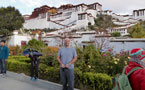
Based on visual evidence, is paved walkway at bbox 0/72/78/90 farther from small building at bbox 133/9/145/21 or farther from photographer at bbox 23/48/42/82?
small building at bbox 133/9/145/21

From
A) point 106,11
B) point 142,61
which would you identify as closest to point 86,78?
point 142,61

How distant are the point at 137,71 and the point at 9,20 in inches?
1209

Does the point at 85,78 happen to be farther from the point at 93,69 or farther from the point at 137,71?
the point at 137,71

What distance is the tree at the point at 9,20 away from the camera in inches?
1086

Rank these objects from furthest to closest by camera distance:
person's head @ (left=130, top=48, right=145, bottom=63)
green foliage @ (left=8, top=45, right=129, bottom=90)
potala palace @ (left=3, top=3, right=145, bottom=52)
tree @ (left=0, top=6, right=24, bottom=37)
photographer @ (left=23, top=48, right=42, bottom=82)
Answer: potala palace @ (left=3, top=3, right=145, bottom=52) < tree @ (left=0, top=6, right=24, bottom=37) < photographer @ (left=23, top=48, right=42, bottom=82) < green foliage @ (left=8, top=45, right=129, bottom=90) < person's head @ (left=130, top=48, right=145, bottom=63)

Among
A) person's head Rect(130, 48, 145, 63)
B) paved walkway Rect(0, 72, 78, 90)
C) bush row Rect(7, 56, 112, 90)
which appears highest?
person's head Rect(130, 48, 145, 63)

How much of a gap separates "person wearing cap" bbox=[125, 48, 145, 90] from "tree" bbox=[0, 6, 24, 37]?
89.7 feet

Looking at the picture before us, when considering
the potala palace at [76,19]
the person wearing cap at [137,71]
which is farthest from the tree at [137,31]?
the person wearing cap at [137,71]

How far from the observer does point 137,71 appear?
6.20ft

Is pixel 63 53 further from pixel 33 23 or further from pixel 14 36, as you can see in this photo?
pixel 33 23

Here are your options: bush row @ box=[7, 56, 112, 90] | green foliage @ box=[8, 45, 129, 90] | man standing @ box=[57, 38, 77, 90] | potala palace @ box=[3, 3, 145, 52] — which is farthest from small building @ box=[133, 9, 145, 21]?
man standing @ box=[57, 38, 77, 90]

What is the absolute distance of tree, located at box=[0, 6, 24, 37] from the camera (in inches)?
1086

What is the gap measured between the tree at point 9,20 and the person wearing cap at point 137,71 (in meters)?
27.3

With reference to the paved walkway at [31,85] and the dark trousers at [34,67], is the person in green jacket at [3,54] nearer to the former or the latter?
the paved walkway at [31,85]
